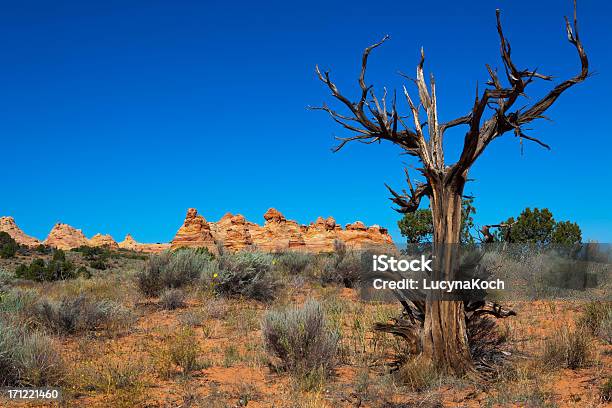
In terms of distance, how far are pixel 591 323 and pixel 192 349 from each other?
6.72 meters

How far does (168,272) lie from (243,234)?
155 feet

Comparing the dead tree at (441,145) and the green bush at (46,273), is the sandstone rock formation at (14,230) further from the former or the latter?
the dead tree at (441,145)

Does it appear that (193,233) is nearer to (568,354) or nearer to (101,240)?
(101,240)

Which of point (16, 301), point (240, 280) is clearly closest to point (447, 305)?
point (240, 280)

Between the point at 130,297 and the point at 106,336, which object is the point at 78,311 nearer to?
the point at 106,336

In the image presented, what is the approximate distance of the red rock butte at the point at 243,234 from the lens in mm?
58719

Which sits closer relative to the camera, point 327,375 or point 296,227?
point 327,375

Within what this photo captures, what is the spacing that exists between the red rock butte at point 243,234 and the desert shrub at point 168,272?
138 ft

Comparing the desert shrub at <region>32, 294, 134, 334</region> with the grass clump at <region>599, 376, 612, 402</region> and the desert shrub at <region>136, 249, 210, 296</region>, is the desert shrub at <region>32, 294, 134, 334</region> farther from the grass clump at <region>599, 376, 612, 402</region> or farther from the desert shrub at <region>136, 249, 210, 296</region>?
the grass clump at <region>599, 376, 612, 402</region>

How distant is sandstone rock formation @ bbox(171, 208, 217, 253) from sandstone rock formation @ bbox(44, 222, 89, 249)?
60.3 ft

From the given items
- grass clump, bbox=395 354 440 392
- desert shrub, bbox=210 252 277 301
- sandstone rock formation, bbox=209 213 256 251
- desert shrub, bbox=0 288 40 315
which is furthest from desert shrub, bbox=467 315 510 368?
sandstone rock formation, bbox=209 213 256 251

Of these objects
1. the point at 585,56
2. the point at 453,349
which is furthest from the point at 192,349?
the point at 585,56

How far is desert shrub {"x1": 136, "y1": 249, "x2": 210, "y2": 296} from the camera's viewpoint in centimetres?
1325

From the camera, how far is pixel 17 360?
5906 mm
